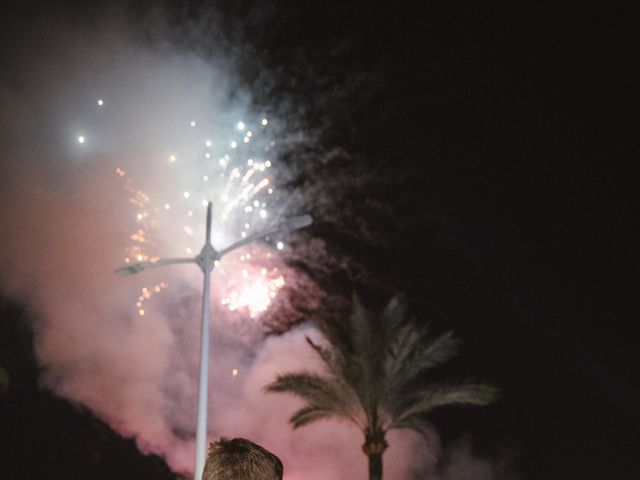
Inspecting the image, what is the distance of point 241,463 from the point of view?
365 cm

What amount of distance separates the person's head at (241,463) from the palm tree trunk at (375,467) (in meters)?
17.2

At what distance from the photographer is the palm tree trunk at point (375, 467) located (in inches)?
794

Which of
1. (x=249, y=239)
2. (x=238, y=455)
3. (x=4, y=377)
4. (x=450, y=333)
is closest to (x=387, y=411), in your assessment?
(x=450, y=333)

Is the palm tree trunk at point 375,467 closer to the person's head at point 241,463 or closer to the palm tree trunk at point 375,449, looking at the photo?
the palm tree trunk at point 375,449

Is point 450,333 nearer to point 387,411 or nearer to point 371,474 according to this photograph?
point 387,411

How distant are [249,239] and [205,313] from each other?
177cm

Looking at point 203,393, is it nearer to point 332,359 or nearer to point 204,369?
point 204,369

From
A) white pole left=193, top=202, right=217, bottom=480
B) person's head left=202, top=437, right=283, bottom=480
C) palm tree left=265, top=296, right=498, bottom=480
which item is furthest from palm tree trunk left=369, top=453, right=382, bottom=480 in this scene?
person's head left=202, top=437, right=283, bottom=480

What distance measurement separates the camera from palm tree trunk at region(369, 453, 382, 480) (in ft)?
66.2

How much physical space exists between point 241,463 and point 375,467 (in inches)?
686

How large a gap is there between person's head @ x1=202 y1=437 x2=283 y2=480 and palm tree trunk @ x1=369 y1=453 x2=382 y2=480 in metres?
17.2

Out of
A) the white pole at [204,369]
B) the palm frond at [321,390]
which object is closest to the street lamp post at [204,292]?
the white pole at [204,369]

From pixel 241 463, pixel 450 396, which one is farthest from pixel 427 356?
pixel 241 463

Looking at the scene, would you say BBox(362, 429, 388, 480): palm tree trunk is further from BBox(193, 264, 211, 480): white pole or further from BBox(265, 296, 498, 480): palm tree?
BBox(193, 264, 211, 480): white pole
